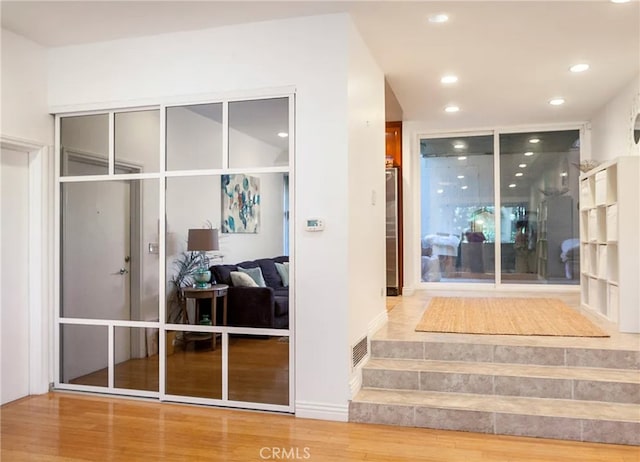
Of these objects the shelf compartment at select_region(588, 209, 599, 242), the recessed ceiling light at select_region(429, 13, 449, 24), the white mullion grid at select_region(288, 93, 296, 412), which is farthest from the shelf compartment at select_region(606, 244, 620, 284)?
the white mullion grid at select_region(288, 93, 296, 412)

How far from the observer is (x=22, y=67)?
4215mm

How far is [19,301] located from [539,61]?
5.25 metres

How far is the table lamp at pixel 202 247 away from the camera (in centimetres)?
402

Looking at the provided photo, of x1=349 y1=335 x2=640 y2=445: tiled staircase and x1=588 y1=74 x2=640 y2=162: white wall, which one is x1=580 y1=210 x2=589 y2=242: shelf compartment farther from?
x1=349 y1=335 x2=640 y2=445: tiled staircase

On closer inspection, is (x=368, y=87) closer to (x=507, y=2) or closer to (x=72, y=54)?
(x=507, y=2)

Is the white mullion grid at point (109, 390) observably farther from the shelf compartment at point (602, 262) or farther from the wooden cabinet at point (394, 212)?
the shelf compartment at point (602, 262)

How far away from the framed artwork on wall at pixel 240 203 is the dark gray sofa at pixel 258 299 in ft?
0.95

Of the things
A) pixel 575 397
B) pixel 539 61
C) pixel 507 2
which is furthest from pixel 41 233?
pixel 539 61

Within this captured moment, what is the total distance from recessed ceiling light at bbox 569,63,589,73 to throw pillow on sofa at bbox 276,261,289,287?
359cm

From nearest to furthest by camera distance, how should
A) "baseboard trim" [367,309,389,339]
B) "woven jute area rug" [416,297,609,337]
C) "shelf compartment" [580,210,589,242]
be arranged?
"baseboard trim" [367,309,389,339] → "woven jute area rug" [416,297,609,337] → "shelf compartment" [580,210,589,242]

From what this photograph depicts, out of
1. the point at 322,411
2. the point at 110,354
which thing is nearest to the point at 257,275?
the point at 322,411

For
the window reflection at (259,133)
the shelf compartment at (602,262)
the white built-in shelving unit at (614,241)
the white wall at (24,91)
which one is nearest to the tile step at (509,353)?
the white built-in shelving unit at (614,241)

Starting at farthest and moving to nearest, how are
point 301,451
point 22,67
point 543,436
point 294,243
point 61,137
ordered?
1. point 61,137
2. point 22,67
3. point 294,243
4. point 543,436
5. point 301,451

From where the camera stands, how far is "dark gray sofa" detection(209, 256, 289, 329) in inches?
153
